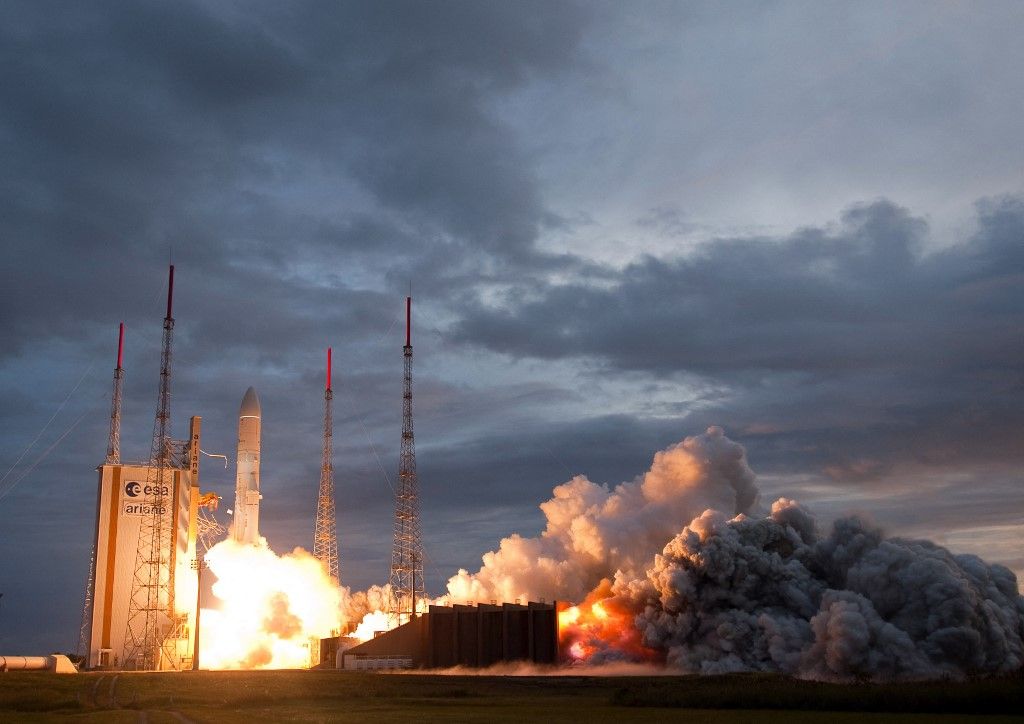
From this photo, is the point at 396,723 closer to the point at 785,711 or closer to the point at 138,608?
the point at 785,711

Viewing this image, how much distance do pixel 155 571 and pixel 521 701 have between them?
6322 cm

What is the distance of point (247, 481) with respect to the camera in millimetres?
118375

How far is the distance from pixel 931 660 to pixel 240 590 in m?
71.4

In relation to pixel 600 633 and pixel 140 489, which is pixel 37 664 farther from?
pixel 600 633

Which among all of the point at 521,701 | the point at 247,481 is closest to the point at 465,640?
the point at 247,481

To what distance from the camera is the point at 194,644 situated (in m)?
108

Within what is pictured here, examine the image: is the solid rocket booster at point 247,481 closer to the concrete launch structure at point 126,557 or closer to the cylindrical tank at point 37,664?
the concrete launch structure at point 126,557

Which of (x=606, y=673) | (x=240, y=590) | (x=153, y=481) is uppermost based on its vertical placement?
(x=153, y=481)

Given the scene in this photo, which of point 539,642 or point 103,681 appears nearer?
point 103,681

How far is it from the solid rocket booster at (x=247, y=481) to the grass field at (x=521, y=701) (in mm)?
38293

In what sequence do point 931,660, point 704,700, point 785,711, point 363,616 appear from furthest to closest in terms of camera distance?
1. point 363,616
2. point 931,660
3. point 704,700
4. point 785,711

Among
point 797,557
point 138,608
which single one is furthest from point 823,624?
point 138,608

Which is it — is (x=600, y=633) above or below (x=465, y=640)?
above

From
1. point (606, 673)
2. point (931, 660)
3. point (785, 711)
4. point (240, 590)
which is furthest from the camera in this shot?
point (240, 590)
